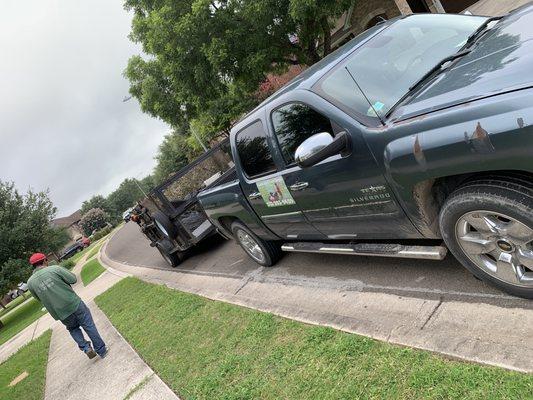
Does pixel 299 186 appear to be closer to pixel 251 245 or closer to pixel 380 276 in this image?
pixel 380 276

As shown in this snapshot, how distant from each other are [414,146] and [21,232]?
65.9ft

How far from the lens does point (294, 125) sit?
4.23m

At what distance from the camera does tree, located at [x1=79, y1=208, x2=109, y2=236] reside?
287ft

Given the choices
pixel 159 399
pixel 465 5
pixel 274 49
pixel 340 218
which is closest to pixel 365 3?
pixel 465 5

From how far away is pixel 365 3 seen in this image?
18625 millimetres

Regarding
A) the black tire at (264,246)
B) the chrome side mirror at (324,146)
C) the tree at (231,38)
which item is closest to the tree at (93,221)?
the tree at (231,38)

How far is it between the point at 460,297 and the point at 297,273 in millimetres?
2404

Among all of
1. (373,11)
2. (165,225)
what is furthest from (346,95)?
(373,11)

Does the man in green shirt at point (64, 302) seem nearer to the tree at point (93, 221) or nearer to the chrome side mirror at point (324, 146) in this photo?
the chrome side mirror at point (324, 146)

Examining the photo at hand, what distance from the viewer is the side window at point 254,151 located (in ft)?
15.5

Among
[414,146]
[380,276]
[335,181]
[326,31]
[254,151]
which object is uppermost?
[326,31]

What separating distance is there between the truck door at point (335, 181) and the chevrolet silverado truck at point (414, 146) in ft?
0.04

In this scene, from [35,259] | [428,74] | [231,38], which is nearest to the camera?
[428,74]

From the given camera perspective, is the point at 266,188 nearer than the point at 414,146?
No
